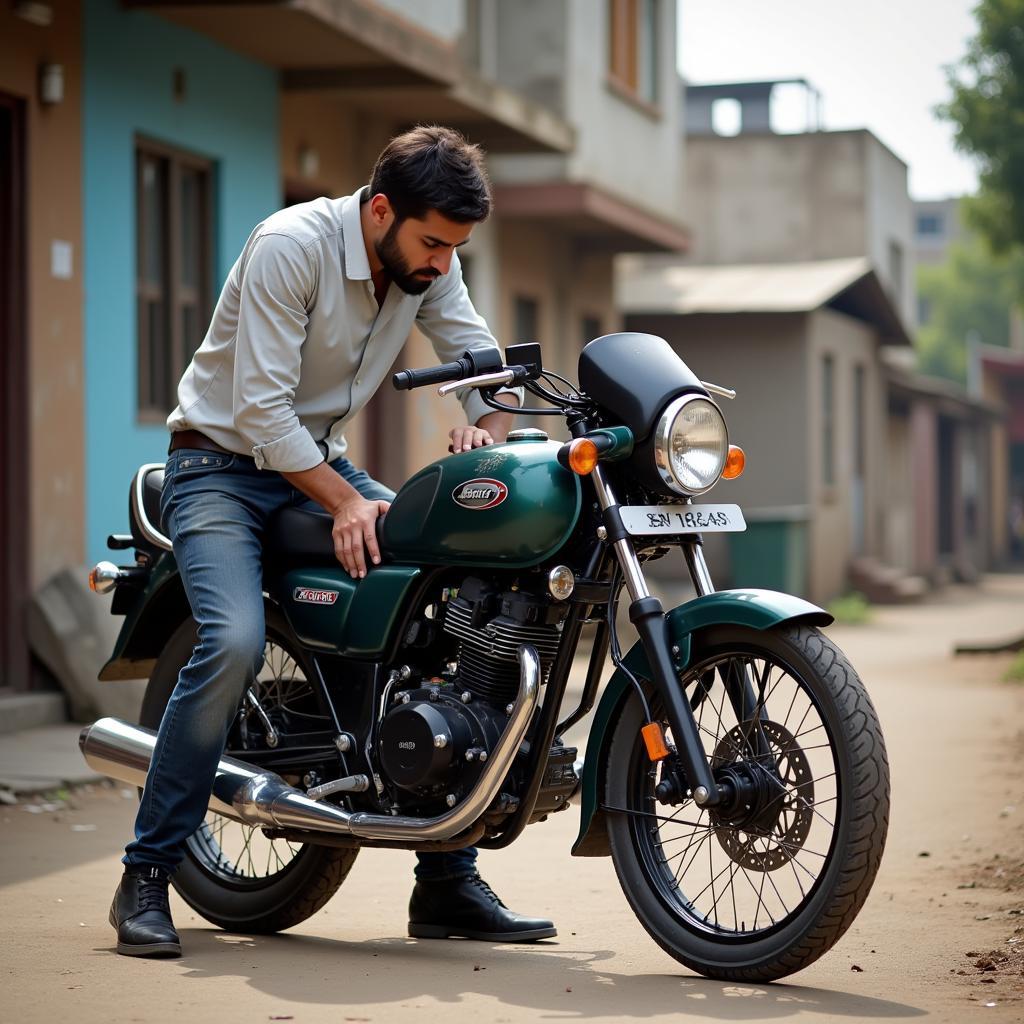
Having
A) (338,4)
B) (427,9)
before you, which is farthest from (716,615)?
(427,9)

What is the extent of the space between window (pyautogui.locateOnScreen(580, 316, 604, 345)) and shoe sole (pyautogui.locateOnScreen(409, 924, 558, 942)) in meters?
14.9

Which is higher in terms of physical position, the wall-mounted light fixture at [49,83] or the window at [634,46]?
the window at [634,46]

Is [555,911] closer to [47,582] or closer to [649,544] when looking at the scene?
[649,544]

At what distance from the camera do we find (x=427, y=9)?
13.0 meters

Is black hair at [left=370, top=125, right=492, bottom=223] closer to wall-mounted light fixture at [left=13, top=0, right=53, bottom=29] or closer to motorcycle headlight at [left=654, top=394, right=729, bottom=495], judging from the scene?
motorcycle headlight at [left=654, top=394, right=729, bottom=495]

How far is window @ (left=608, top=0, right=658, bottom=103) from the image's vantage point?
59.7ft

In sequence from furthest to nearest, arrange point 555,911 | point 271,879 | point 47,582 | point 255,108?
point 255,108 → point 47,582 → point 555,911 → point 271,879

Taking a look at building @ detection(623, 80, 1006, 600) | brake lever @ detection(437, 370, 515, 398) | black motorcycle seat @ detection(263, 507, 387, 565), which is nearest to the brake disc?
brake lever @ detection(437, 370, 515, 398)

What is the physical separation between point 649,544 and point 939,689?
29.4 ft

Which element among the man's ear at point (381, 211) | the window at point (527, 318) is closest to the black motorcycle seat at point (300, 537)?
the man's ear at point (381, 211)

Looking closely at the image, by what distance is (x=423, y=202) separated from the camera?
4.62 metres

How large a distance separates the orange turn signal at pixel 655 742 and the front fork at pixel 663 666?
0.04m

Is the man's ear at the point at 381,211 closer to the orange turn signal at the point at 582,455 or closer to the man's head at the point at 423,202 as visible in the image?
the man's head at the point at 423,202

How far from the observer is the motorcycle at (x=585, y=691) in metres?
4.19
